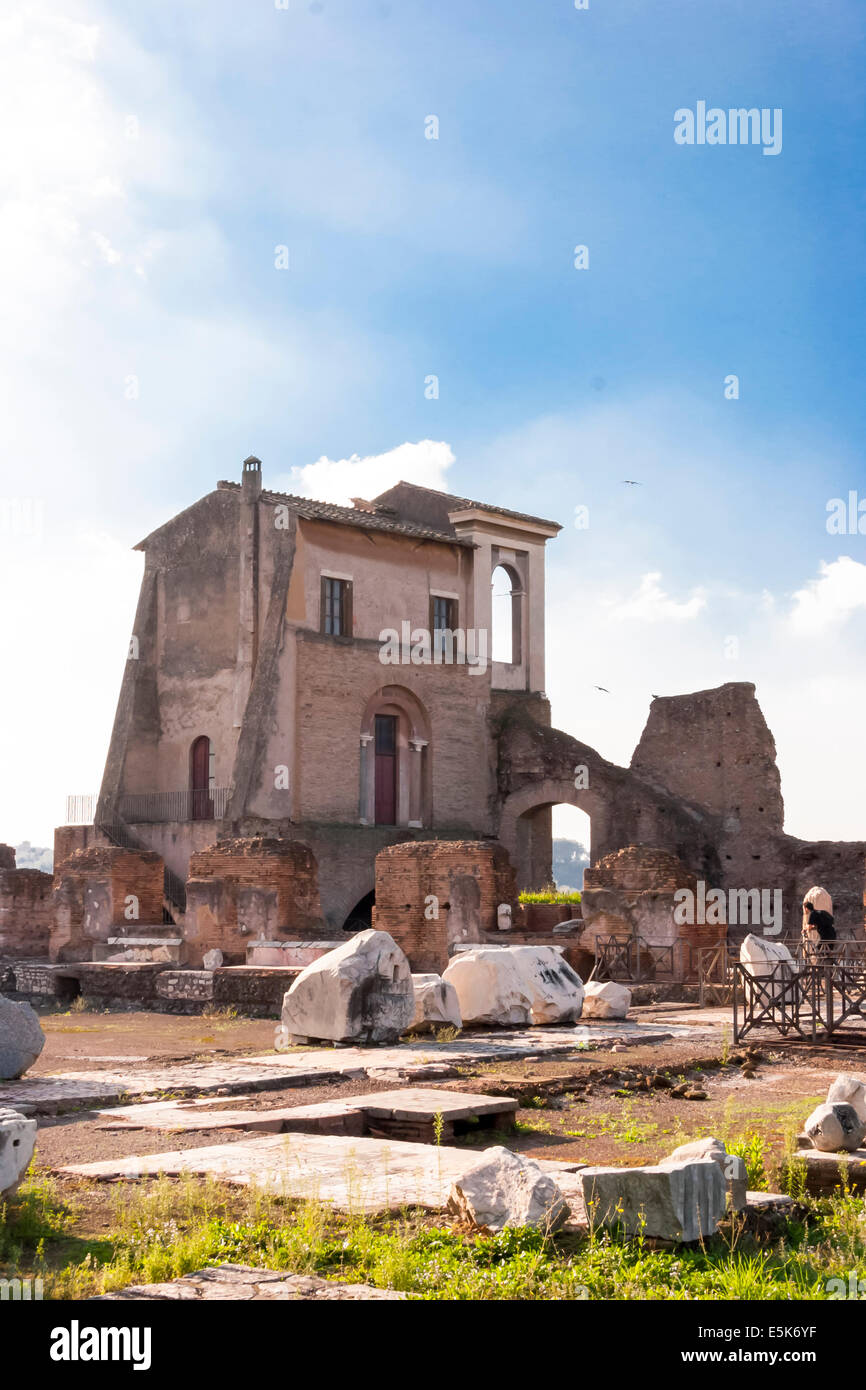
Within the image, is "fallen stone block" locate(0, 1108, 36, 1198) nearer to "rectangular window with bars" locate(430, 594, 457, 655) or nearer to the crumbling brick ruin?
the crumbling brick ruin

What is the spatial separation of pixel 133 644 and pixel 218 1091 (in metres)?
22.7

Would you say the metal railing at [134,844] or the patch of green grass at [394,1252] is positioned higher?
the metal railing at [134,844]

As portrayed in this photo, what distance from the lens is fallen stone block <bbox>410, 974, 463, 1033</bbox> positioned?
10906 millimetres

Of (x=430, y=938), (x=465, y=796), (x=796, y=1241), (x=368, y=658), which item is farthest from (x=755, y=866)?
(x=796, y=1241)

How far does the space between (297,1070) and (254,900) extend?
8.04 m

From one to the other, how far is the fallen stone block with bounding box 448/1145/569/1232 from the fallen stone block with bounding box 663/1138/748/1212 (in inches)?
20.3

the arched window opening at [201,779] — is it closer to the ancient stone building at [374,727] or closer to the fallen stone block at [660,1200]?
the ancient stone building at [374,727]

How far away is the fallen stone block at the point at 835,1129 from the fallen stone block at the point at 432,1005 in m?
5.30

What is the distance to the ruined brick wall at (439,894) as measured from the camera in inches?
641

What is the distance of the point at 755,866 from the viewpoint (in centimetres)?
2606

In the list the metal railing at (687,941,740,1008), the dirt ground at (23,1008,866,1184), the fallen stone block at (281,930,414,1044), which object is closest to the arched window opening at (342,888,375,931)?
the metal railing at (687,941,740,1008)

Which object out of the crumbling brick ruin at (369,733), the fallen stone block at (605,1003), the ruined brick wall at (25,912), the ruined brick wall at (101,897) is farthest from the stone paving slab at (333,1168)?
the ruined brick wall at (25,912)

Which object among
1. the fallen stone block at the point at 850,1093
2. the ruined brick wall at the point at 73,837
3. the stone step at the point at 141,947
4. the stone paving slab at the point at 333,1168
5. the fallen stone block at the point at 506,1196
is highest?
the ruined brick wall at the point at 73,837

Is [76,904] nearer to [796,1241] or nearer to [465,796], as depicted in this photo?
[465,796]
